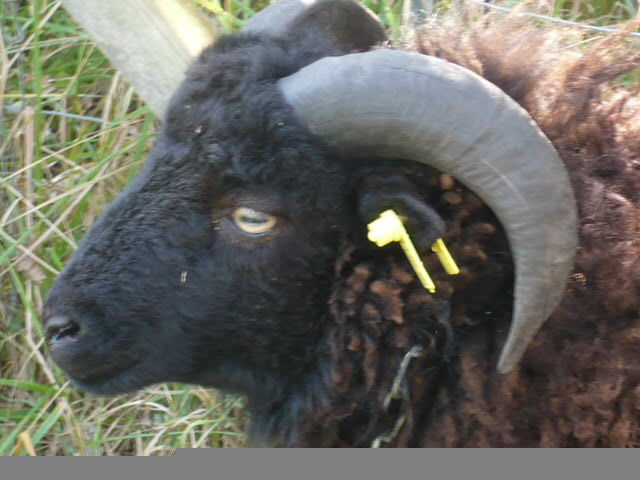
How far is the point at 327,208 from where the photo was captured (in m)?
2.76

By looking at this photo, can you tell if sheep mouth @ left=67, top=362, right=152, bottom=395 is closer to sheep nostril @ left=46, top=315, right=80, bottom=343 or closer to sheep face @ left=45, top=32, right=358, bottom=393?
sheep face @ left=45, top=32, right=358, bottom=393

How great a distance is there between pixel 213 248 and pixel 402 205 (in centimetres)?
58

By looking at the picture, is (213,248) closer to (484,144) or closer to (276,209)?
(276,209)

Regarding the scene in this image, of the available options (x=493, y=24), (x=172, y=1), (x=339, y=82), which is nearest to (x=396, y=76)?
(x=339, y=82)

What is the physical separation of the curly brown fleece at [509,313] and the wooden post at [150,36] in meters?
1.38

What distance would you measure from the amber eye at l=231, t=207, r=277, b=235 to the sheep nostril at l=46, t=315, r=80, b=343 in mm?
605

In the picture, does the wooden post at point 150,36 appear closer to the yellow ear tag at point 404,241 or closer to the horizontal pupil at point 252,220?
the horizontal pupil at point 252,220

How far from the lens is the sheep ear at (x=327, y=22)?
3197 millimetres

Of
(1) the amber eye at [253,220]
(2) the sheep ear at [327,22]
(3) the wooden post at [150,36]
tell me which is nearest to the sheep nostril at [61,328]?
(1) the amber eye at [253,220]

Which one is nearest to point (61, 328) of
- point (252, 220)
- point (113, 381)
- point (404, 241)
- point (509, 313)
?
point (113, 381)

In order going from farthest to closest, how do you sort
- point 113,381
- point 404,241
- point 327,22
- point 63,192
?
point 63,192 → point 327,22 → point 113,381 → point 404,241

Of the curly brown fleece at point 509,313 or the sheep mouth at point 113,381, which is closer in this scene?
the curly brown fleece at point 509,313

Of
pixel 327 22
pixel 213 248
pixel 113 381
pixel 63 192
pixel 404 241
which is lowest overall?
pixel 63 192

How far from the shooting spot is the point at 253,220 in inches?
109
